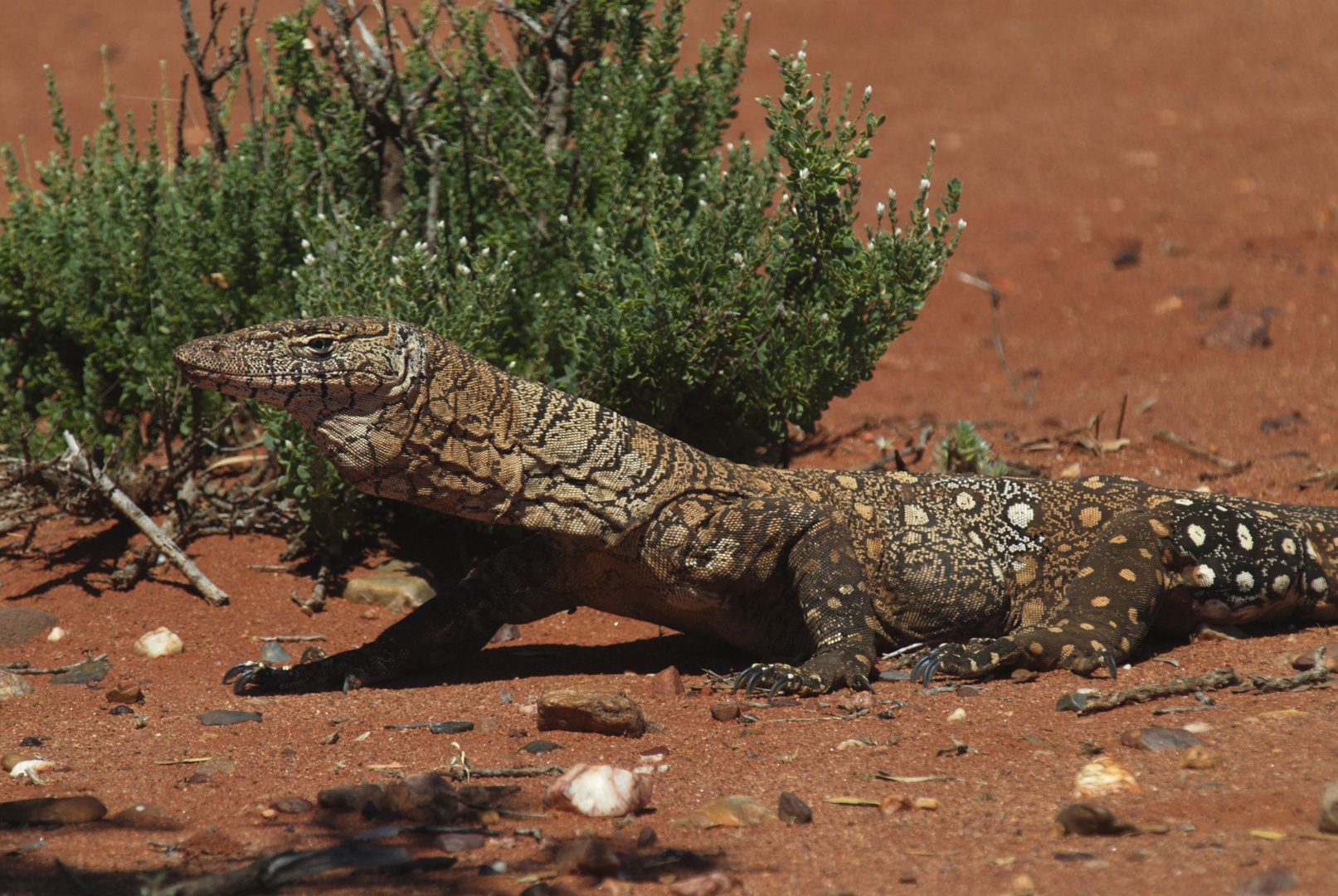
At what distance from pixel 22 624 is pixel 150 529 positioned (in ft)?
2.33

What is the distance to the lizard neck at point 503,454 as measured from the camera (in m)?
4.19

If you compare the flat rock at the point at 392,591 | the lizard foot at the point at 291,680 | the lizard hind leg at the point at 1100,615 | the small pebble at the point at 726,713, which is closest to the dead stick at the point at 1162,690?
the lizard hind leg at the point at 1100,615

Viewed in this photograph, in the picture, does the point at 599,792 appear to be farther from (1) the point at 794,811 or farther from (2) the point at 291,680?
(2) the point at 291,680

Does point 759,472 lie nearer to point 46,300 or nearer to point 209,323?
point 209,323

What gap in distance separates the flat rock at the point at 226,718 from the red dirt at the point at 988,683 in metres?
0.05

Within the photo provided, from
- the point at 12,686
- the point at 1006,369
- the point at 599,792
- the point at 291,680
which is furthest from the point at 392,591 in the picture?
the point at 1006,369

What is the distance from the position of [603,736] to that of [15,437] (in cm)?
432

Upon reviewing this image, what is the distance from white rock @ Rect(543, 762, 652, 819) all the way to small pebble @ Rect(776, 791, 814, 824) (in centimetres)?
37

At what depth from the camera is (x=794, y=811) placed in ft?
10.5

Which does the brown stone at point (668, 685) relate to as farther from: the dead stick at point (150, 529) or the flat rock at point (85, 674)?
the dead stick at point (150, 529)

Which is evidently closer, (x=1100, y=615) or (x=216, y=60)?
(x=1100, y=615)

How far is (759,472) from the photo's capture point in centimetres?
514

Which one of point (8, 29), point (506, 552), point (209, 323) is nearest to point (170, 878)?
point (506, 552)

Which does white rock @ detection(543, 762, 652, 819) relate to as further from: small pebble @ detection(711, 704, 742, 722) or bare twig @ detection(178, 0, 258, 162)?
bare twig @ detection(178, 0, 258, 162)
